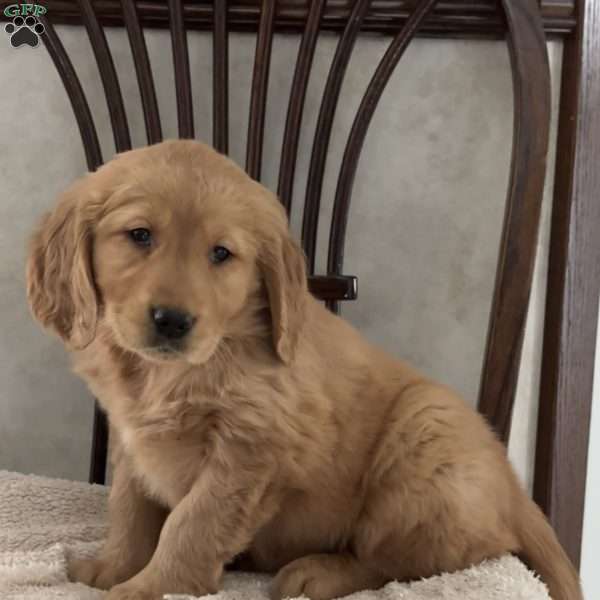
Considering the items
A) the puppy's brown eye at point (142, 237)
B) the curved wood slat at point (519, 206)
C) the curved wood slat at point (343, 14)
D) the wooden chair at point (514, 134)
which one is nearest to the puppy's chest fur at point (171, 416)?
the puppy's brown eye at point (142, 237)

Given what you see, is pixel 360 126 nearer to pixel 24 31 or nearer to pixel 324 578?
pixel 24 31

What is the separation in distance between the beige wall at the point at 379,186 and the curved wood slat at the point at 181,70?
0.59 feet

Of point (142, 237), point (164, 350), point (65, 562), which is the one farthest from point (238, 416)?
point (65, 562)

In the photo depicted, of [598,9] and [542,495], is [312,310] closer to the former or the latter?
[542,495]

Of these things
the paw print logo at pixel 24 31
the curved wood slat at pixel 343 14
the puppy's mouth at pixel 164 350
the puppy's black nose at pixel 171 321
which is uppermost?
the curved wood slat at pixel 343 14

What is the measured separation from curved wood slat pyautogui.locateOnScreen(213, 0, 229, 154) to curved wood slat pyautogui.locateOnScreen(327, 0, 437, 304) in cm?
24

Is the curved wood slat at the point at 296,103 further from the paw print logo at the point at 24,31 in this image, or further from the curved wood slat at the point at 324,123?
the paw print logo at the point at 24,31

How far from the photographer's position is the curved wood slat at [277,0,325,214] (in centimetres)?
178

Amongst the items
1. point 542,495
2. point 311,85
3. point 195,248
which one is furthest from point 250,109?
point 542,495

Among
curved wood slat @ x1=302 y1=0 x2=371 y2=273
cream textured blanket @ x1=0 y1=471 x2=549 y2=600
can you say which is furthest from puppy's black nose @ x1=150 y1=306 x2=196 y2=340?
curved wood slat @ x1=302 y1=0 x2=371 y2=273

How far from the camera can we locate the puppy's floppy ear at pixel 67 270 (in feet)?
4.39

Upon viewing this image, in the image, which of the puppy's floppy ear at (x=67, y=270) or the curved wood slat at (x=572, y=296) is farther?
the curved wood slat at (x=572, y=296)

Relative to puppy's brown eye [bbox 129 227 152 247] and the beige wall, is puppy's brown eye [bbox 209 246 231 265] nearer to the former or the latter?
puppy's brown eye [bbox 129 227 152 247]

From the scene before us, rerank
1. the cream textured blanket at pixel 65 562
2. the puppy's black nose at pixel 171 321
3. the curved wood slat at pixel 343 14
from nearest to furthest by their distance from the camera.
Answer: the puppy's black nose at pixel 171 321 → the cream textured blanket at pixel 65 562 → the curved wood slat at pixel 343 14
